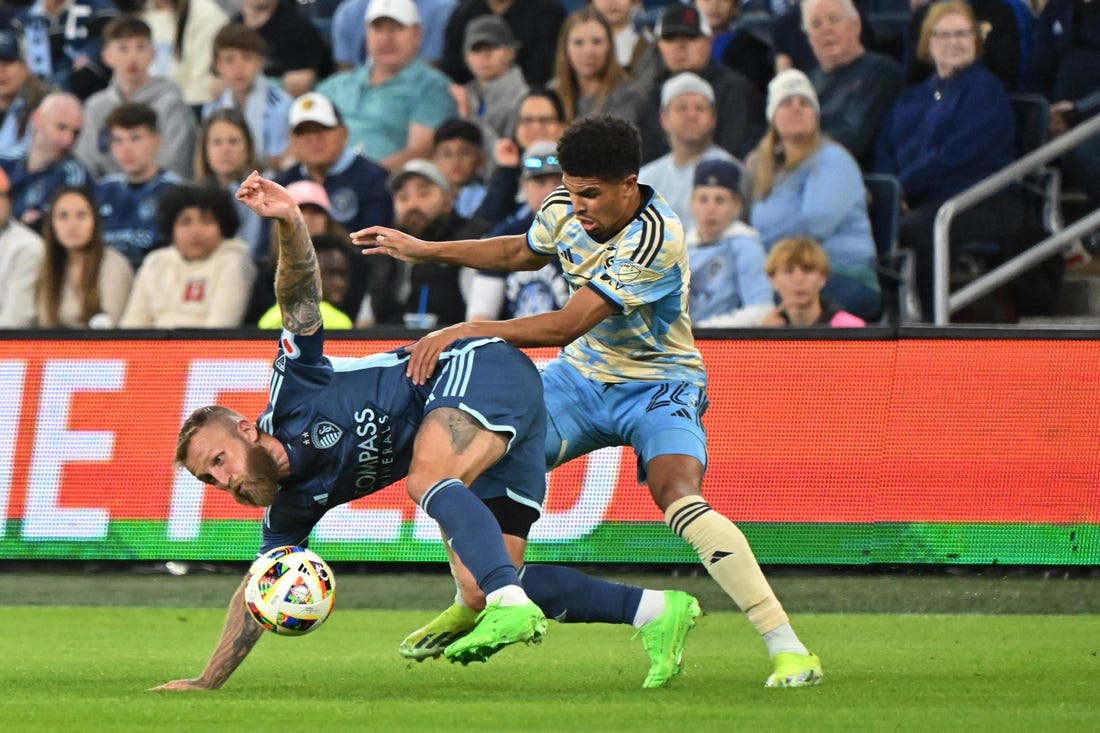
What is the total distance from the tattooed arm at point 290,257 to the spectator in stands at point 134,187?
25.8 ft

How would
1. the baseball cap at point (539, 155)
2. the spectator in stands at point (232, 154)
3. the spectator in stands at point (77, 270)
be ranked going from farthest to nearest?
1. the spectator in stands at point (232, 154)
2. the spectator in stands at point (77, 270)
3. the baseball cap at point (539, 155)

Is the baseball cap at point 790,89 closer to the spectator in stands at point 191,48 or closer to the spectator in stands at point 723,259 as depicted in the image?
the spectator in stands at point 723,259

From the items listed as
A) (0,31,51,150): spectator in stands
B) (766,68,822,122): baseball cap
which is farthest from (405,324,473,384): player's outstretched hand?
(0,31,51,150): spectator in stands

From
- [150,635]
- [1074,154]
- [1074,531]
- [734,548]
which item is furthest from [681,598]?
[1074,154]

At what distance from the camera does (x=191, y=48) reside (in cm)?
1530

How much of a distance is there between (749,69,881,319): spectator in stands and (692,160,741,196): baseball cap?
0.98ft

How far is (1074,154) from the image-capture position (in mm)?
12453

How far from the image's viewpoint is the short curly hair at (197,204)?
12867 mm

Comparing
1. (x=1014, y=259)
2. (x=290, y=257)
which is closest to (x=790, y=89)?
(x=1014, y=259)

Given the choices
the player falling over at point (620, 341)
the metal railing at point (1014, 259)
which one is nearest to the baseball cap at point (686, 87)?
the metal railing at point (1014, 259)

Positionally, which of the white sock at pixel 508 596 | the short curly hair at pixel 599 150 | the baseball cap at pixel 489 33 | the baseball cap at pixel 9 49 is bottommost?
the white sock at pixel 508 596

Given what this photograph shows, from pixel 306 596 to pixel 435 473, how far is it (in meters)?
→ 0.65

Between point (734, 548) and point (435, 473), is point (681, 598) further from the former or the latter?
point (435, 473)

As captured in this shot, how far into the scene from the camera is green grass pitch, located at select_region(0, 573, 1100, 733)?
5.50 metres
